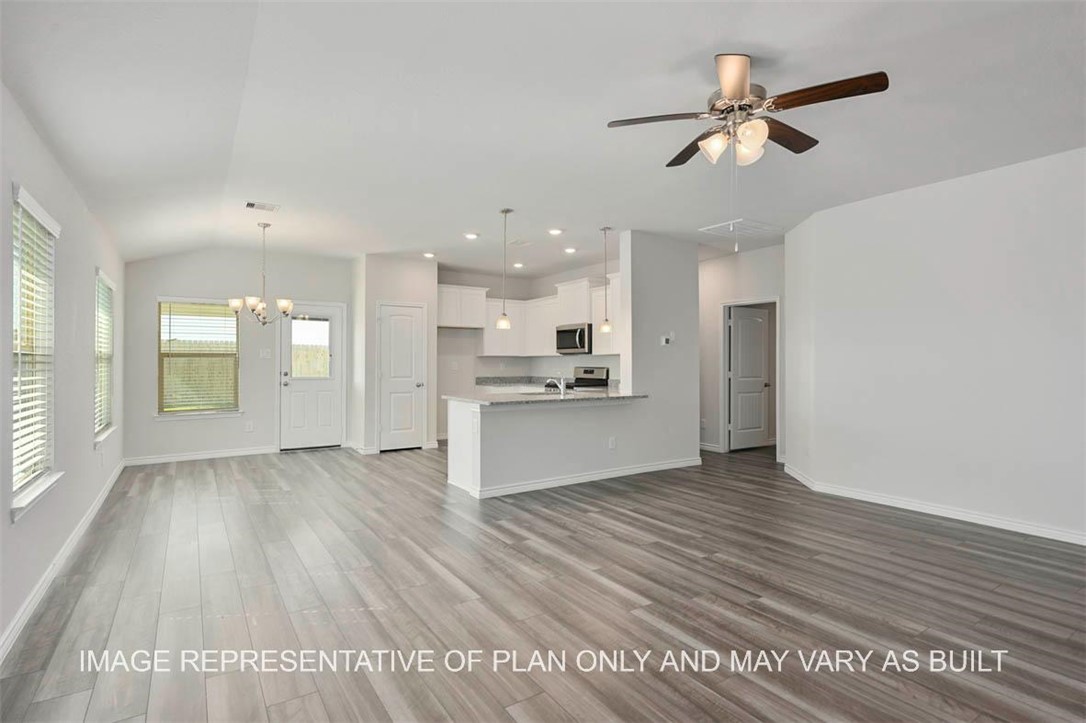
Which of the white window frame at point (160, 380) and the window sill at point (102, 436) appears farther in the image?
the white window frame at point (160, 380)

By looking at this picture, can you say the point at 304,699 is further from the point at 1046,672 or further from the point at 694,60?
the point at 694,60

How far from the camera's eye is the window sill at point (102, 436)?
4.71 metres

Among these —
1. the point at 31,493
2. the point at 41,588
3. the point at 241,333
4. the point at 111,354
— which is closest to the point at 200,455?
the point at 241,333

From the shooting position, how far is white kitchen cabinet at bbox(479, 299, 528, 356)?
877 centimetres

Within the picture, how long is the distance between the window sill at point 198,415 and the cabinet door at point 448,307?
2.97 meters

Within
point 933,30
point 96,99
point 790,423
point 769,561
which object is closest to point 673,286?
point 790,423

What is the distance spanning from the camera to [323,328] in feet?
25.6

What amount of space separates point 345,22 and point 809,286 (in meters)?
4.82

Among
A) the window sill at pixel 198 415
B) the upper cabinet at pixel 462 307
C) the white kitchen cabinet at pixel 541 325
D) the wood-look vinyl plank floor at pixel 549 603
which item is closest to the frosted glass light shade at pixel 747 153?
the wood-look vinyl plank floor at pixel 549 603

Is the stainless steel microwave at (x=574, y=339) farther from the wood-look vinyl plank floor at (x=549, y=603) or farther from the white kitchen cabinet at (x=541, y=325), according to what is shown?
the wood-look vinyl plank floor at (x=549, y=603)

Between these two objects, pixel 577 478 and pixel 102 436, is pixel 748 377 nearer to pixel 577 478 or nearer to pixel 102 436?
pixel 577 478

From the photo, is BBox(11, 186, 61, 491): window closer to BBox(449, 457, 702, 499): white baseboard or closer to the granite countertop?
the granite countertop

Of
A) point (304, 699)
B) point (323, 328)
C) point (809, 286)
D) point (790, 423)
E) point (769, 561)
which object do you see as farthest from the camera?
point (323, 328)

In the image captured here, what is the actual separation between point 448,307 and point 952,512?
645cm
